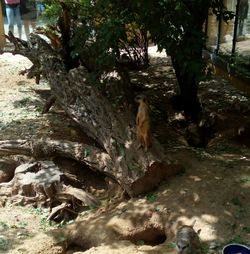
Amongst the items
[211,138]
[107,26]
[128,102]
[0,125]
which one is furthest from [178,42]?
[0,125]

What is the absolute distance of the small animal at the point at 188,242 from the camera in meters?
3.68

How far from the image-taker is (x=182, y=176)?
5.07 meters

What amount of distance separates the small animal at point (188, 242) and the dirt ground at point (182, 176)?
0.63 ft

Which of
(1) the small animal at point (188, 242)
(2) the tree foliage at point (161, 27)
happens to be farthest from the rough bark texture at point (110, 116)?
(1) the small animal at point (188, 242)

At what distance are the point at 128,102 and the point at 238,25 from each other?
332 centimetres

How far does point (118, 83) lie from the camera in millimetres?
6539

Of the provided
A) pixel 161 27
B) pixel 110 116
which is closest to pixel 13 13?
pixel 110 116

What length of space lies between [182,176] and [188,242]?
145 centimetres

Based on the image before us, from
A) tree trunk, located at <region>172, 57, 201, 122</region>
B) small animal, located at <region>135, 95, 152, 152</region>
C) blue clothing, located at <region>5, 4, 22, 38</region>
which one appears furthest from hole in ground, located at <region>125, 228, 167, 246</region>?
blue clothing, located at <region>5, 4, 22, 38</region>

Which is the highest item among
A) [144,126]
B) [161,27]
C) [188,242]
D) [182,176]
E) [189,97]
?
[161,27]

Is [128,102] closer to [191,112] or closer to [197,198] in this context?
[191,112]

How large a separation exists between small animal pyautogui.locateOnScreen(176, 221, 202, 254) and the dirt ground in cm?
19

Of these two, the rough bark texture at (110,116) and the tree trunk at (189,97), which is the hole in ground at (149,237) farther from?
the tree trunk at (189,97)

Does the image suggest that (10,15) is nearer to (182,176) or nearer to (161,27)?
(161,27)
